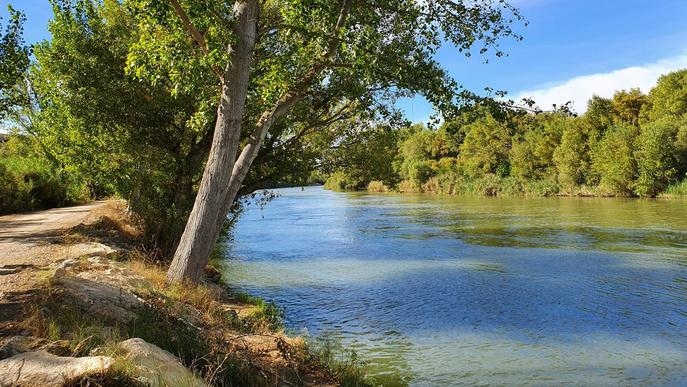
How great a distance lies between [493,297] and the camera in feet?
50.1

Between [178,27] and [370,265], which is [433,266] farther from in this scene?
[178,27]

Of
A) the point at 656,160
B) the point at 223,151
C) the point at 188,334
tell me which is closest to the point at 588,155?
the point at 656,160

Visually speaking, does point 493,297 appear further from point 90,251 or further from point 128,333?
point 128,333

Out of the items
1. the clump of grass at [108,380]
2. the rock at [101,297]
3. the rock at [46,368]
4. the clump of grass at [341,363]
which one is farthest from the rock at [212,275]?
the clump of grass at [108,380]

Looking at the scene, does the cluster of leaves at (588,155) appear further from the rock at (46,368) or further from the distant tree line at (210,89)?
the rock at (46,368)

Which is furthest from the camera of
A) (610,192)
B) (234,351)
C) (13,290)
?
(610,192)

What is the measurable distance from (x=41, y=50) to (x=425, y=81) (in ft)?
38.4

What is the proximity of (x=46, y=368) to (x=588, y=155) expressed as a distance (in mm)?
68076

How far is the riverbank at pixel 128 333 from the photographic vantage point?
4715 millimetres

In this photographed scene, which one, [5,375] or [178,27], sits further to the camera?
[178,27]

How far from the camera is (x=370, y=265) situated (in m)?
21.0

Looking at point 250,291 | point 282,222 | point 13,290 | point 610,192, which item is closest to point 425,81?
point 13,290

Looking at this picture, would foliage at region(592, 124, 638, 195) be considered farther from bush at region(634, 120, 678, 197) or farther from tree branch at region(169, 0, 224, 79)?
tree branch at region(169, 0, 224, 79)

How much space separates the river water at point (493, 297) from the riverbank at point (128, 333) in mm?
2280
